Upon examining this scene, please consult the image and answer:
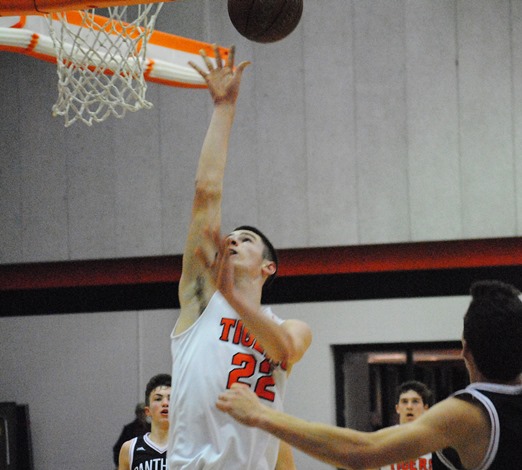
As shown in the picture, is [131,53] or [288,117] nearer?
[131,53]

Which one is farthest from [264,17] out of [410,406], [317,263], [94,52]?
[317,263]

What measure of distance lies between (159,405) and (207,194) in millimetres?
2332

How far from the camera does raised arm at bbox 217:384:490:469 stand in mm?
2219

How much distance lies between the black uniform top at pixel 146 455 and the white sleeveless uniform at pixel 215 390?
1.90 metres

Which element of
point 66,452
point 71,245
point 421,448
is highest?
point 71,245

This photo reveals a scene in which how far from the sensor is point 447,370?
8.29 metres

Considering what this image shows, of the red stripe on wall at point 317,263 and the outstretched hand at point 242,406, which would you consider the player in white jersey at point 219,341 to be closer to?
the outstretched hand at point 242,406

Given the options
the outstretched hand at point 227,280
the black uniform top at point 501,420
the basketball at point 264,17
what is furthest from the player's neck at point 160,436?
the black uniform top at point 501,420

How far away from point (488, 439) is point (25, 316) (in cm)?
778

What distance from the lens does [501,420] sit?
7.30ft

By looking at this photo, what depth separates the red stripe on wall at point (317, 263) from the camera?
8375 millimetres

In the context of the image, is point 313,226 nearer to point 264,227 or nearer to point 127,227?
point 264,227

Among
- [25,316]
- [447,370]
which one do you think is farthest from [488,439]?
[25,316]

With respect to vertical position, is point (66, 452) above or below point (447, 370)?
below
